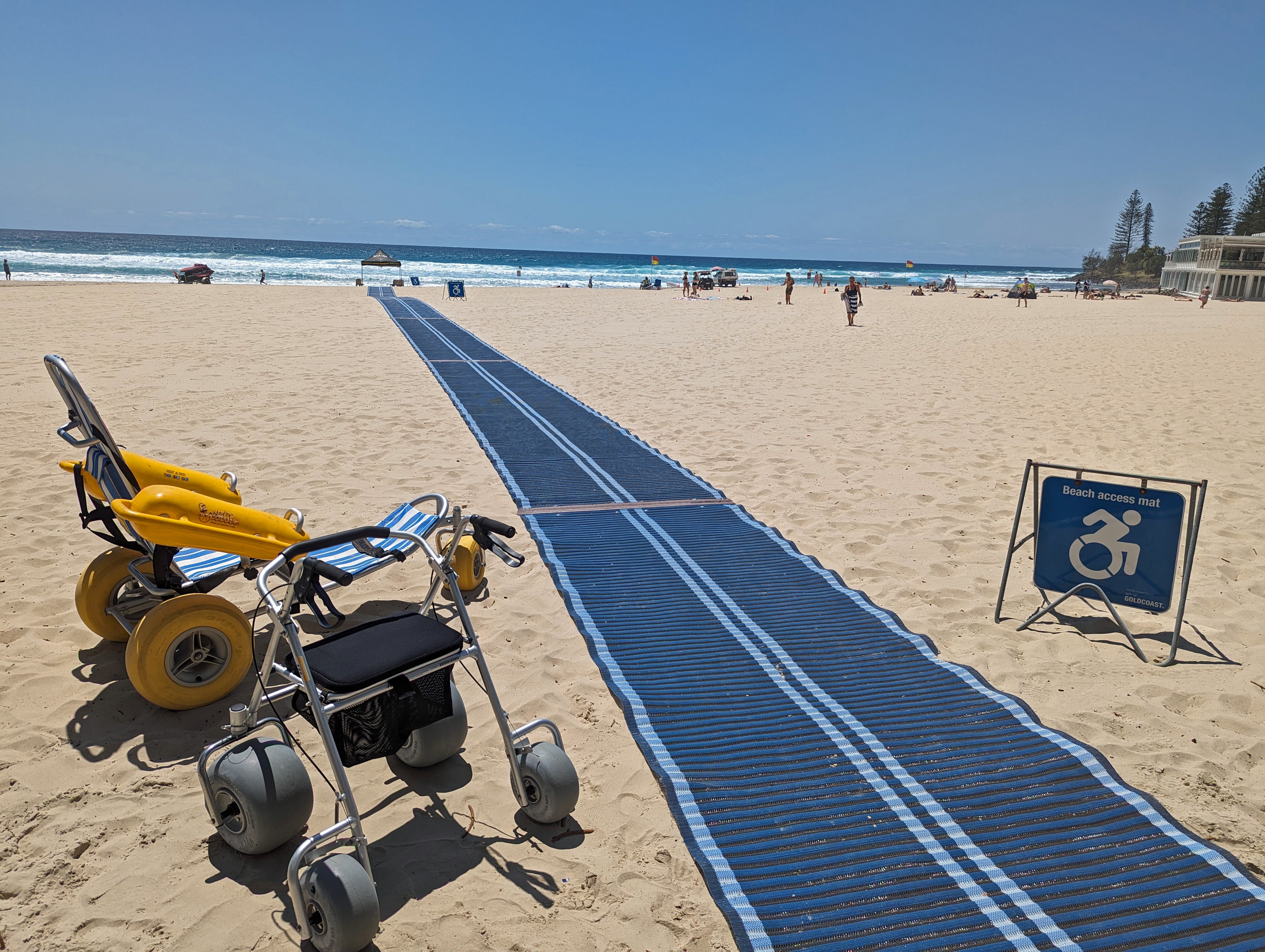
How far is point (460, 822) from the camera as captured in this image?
2932 millimetres

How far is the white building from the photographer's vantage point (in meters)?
48.5

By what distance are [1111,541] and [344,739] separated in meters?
4.12

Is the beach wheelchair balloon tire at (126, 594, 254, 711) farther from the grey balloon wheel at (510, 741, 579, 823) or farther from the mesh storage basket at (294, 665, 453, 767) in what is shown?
the grey balloon wheel at (510, 741, 579, 823)

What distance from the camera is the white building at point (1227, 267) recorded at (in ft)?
159

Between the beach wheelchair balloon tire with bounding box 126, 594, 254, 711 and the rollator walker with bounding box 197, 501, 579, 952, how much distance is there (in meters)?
0.58

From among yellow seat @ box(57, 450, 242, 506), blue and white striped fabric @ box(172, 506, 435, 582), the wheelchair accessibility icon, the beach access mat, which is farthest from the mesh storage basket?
the wheelchair accessibility icon

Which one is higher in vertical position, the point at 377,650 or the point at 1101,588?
the point at 377,650

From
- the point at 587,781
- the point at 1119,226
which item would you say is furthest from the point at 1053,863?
the point at 1119,226

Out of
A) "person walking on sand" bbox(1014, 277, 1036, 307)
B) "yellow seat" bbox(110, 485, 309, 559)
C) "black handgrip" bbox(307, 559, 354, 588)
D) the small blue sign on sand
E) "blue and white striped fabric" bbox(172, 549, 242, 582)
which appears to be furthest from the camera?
"person walking on sand" bbox(1014, 277, 1036, 307)

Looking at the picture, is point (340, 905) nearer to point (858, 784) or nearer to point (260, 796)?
point (260, 796)

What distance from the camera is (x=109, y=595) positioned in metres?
3.97

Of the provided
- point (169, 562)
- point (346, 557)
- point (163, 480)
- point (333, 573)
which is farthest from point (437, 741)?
point (163, 480)

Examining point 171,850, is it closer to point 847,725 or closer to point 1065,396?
point 847,725

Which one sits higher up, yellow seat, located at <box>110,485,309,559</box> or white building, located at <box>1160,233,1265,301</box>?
white building, located at <box>1160,233,1265,301</box>
